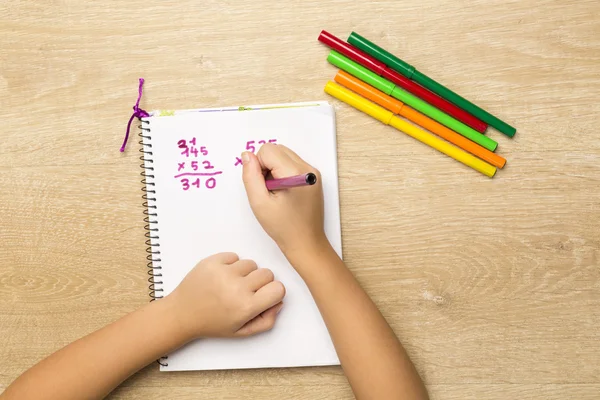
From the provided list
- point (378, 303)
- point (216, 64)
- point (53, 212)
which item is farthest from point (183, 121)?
point (378, 303)

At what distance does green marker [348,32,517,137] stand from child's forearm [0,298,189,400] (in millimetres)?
352

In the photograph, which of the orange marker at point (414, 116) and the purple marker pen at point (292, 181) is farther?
the orange marker at point (414, 116)

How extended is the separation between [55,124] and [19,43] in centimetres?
10

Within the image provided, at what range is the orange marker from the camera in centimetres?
61

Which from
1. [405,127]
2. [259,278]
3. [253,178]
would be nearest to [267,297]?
[259,278]

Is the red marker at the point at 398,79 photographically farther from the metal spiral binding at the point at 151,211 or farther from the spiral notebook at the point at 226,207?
the metal spiral binding at the point at 151,211

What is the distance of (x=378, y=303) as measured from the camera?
0.63 meters

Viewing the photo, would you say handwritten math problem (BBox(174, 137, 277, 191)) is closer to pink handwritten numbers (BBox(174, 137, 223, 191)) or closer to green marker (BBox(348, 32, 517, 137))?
pink handwritten numbers (BBox(174, 137, 223, 191))

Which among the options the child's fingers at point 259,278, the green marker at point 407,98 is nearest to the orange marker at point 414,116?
the green marker at point 407,98

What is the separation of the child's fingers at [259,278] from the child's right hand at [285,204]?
3cm

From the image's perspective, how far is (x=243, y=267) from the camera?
0.61 meters

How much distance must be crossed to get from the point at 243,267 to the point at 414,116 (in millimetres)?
251

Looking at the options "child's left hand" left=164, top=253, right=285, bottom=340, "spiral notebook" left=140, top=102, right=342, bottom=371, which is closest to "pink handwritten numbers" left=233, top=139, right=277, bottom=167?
"spiral notebook" left=140, top=102, right=342, bottom=371

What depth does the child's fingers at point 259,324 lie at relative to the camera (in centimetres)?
60
